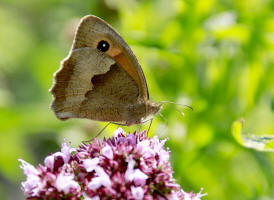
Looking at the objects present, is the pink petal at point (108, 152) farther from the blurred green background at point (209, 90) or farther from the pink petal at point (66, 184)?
the blurred green background at point (209, 90)

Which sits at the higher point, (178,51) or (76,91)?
(178,51)

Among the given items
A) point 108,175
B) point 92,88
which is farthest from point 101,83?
point 108,175

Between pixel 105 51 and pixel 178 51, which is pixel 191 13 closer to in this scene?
pixel 178 51

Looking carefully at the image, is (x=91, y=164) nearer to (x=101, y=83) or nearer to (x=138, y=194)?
(x=138, y=194)

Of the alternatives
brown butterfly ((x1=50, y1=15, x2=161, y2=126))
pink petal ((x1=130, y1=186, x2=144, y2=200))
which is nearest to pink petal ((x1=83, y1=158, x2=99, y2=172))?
pink petal ((x1=130, y1=186, x2=144, y2=200))

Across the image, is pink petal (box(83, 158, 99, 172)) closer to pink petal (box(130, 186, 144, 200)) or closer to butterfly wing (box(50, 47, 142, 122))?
pink petal (box(130, 186, 144, 200))

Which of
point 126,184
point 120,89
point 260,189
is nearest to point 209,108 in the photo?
point 260,189

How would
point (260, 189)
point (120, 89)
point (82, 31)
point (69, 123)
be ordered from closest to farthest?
point (82, 31) < point (120, 89) < point (260, 189) < point (69, 123)
